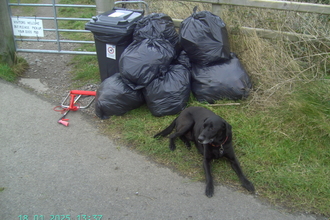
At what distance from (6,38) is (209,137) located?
4436 mm

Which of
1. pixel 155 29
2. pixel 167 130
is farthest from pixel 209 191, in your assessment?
pixel 155 29

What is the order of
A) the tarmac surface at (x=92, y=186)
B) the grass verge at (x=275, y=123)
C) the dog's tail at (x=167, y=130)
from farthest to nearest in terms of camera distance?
the dog's tail at (x=167, y=130) < the grass verge at (x=275, y=123) < the tarmac surface at (x=92, y=186)

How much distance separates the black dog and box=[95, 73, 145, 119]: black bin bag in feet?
2.35

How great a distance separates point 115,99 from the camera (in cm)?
407

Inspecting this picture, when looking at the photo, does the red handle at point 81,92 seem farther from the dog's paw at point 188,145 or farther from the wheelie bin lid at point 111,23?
the dog's paw at point 188,145

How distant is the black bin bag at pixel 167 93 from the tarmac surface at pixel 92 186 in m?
0.78

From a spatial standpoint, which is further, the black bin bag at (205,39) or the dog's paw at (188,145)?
the black bin bag at (205,39)

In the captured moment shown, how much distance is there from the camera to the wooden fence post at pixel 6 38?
5410mm

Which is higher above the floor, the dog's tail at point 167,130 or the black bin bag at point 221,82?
the black bin bag at point 221,82

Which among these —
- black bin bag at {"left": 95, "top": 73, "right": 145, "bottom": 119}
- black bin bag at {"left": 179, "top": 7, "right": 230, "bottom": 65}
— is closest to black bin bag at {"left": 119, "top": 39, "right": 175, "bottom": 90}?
black bin bag at {"left": 95, "top": 73, "right": 145, "bottom": 119}

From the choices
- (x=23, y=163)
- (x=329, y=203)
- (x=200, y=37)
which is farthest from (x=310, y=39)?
(x=23, y=163)

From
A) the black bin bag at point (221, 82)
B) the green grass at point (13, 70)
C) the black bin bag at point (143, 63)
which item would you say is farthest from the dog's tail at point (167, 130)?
the green grass at point (13, 70)

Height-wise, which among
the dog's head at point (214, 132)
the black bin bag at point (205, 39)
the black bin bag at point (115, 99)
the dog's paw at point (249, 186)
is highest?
the black bin bag at point (205, 39)

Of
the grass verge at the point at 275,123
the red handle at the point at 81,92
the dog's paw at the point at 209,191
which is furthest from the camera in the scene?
the red handle at the point at 81,92
